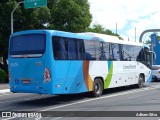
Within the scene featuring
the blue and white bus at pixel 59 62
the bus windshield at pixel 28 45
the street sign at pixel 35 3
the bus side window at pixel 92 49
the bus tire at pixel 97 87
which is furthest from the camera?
the street sign at pixel 35 3

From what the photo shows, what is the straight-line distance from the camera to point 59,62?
1487cm

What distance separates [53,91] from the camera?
1439cm

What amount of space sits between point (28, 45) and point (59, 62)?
4.98 ft

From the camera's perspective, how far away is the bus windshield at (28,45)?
48.5 ft

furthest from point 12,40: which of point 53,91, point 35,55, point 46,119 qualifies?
point 46,119

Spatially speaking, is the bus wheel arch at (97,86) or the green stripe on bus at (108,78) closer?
the bus wheel arch at (97,86)

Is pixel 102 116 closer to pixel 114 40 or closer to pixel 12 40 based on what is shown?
pixel 12 40

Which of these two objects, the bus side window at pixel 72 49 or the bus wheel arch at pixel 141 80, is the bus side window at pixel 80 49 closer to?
the bus side window at pixel 72 49

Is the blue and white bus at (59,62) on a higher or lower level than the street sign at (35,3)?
lower

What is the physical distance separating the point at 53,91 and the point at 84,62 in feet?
9.09

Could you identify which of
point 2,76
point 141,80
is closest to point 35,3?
point 2,76

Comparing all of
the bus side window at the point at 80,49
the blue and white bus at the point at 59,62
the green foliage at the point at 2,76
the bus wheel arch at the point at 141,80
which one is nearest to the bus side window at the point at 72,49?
the blue and white bus at the point at 59,62

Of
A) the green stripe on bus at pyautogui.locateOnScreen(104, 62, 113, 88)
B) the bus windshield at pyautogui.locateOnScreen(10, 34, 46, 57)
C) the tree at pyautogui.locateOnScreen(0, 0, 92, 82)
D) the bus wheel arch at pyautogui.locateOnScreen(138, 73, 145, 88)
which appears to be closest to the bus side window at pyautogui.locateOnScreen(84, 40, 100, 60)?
the green stripe on bus at pyautogui.locateOnScreen(104, 62, 113, 88)

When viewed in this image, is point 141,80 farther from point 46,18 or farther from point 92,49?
point 46,18
